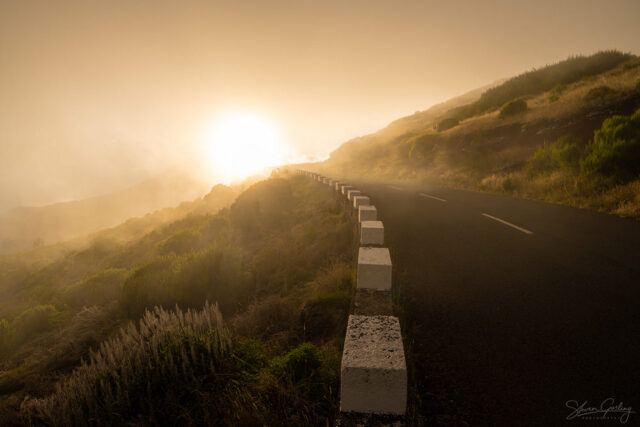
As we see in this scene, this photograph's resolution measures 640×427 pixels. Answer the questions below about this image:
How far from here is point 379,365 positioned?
1794 mm

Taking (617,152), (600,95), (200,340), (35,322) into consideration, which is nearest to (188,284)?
(200,340)

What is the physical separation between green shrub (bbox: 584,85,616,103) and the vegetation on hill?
16285 mm

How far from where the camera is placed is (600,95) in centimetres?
1711

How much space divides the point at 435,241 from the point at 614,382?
3.95m

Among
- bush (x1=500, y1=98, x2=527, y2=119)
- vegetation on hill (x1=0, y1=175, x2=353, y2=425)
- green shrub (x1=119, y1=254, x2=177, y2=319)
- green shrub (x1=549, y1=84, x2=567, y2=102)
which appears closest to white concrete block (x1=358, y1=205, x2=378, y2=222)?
vegetation on hill (x1=0, y1=175, x2=353, y2=425)

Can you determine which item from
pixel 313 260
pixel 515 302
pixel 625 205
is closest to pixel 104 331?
pixel 313 260

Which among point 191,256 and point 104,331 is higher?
point 191,256

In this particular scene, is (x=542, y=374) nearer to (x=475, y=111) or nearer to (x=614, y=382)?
(x=614, y=382)

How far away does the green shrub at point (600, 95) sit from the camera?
53.5ft

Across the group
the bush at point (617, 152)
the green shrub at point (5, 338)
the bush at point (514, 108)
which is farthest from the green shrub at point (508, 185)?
the green shrub at point (5, 338)

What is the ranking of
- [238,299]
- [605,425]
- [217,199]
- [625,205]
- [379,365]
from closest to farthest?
[379,365] < [605,425] < [238,299] < [625,205] < [217,199]

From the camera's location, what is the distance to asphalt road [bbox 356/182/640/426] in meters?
2.15

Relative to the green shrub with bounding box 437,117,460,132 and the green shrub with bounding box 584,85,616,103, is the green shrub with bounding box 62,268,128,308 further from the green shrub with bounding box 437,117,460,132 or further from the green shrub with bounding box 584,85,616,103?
the green shrub with bounding box 437,117,460,132

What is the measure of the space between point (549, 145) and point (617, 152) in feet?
22.1
